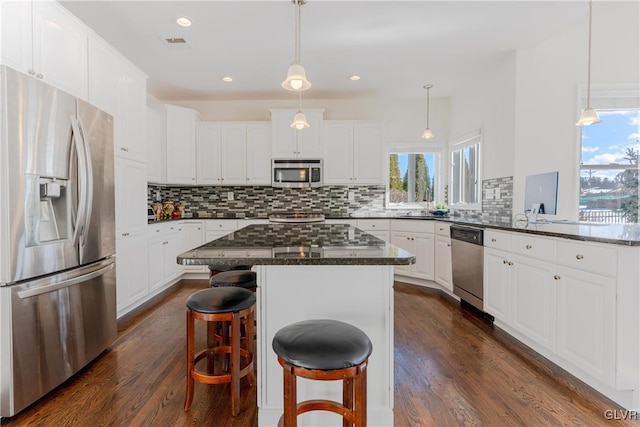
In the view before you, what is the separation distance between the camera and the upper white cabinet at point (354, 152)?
180 inches

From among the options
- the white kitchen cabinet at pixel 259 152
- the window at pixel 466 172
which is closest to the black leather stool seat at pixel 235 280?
the white kitchen cabinet at pixel 259 152

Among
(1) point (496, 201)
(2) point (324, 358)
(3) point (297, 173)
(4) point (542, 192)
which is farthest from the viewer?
(3) point (297, 173)

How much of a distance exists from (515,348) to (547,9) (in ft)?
9.12

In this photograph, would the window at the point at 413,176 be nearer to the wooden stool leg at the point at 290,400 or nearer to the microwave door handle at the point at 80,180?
the microwave door handle at the point at 80,180

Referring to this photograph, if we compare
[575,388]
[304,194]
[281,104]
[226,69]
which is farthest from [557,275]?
[281,104]

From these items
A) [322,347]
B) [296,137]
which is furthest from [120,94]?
[322,347]

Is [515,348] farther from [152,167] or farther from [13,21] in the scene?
[152,167]

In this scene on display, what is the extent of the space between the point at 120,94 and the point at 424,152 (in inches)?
161

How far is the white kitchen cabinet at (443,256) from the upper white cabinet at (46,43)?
147 inches

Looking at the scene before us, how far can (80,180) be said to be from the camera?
6.34ft

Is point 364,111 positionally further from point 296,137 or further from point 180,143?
point 180,143

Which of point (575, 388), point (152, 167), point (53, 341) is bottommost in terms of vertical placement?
point (575, 388)

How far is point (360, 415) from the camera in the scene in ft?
3.60
